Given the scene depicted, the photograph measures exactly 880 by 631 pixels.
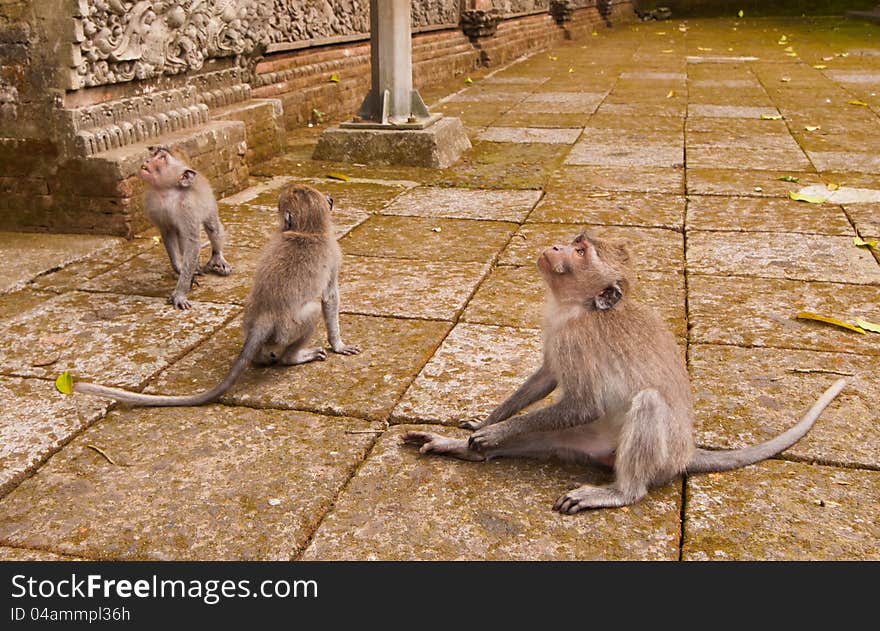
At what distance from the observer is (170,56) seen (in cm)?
631

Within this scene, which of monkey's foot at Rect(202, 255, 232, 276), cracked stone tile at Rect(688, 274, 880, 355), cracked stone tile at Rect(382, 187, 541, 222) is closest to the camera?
cracked stone tile at Rect(688, 274, 880, 355)

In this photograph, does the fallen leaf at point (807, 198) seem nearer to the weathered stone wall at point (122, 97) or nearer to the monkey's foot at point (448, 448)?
the weathered stone wall at point (122, 97)

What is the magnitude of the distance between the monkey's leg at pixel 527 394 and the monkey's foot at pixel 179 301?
202cm

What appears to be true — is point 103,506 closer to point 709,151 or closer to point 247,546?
point 247,546

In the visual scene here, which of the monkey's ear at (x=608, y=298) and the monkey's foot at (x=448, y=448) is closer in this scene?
the monkey's ear at (x=608, y=298)

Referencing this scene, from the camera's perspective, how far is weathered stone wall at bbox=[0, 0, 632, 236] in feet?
17.5

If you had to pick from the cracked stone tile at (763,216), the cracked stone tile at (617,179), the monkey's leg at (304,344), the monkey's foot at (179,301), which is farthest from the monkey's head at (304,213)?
the cracked stone tile at (617,179)

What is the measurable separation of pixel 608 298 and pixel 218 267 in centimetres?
281

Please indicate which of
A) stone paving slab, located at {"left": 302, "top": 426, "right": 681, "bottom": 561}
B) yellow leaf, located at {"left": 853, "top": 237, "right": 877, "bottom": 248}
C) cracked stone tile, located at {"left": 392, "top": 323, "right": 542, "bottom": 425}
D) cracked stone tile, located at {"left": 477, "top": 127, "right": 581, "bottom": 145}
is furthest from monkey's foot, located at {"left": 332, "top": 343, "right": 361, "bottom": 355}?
cracked stone tile, located at {"left": 477, "top": 127, "right": 581, "bottom": 145}

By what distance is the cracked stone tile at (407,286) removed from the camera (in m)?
4.47

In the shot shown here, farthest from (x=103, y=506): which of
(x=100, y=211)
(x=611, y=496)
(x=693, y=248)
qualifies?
(x=693, y=248)

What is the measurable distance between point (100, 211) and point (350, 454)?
326 cm

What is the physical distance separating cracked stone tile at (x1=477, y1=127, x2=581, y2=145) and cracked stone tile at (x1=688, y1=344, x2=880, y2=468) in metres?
5.20

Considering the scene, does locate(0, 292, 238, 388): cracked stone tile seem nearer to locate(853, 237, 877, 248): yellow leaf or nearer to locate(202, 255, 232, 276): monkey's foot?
locate(202, 255, 232, 276): monkey's foot
